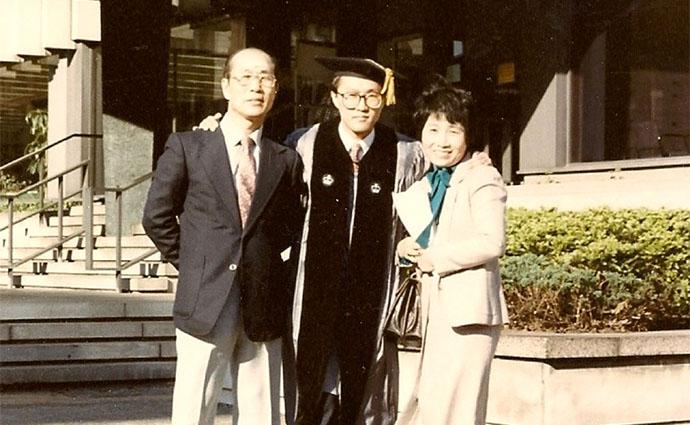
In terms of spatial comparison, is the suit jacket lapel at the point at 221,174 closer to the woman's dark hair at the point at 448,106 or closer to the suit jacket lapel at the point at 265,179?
the suit jacket lapel at the point at 265,179

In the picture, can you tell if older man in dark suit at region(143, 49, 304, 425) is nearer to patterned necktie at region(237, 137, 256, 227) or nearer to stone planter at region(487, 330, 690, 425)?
patterned necktie at region(237, 137, 256, 227)

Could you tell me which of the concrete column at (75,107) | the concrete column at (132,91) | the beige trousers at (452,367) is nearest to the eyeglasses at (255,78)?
the beige trousers at (452,367)

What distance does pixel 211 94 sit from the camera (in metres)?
22.2

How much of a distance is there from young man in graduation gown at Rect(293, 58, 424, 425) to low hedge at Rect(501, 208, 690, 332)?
2915mm

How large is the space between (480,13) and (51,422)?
11337 mm

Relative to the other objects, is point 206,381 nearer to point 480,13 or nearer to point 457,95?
point 457,95

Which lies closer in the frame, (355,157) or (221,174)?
(221,174)

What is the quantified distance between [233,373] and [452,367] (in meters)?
0.92

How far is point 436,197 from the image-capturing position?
226 inches

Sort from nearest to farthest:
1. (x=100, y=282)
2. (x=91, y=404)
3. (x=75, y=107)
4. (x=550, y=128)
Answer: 1. (x=91, y=404)
2. (x=100, y=282)
3. (x=550, y=128)
4. (x=75, y=107)

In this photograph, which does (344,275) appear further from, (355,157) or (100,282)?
(100,282)

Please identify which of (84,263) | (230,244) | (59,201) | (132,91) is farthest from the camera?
(132,91)

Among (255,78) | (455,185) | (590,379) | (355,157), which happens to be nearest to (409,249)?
(455,185)

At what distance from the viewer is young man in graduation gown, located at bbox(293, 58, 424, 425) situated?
5750mm
